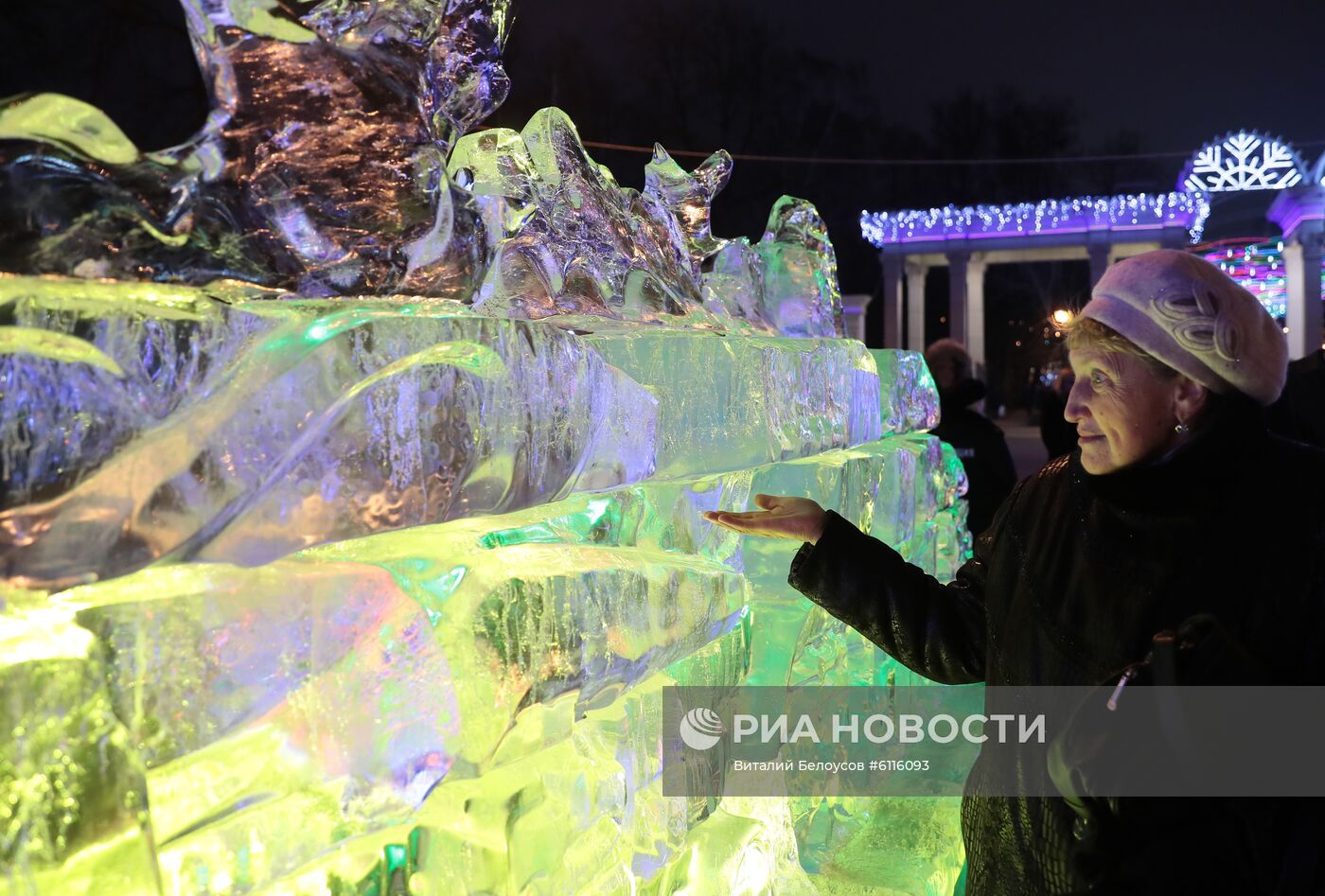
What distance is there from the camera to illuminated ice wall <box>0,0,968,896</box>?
0.61 m

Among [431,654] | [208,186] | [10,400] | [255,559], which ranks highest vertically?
[208,186]

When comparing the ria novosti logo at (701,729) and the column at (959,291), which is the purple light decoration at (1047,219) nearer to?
the column at (959,291)

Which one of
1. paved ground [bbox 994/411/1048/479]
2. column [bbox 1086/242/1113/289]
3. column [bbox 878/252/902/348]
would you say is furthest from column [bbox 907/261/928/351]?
column [bbox 1086/242/1113/289]

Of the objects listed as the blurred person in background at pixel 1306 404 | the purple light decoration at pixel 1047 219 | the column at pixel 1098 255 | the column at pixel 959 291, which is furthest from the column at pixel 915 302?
the blurred person in background at pixel 1306 404

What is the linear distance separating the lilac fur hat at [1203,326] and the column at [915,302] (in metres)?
16.8

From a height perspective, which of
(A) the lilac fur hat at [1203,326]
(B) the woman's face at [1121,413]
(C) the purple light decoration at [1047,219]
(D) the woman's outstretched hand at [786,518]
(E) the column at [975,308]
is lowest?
(E) the column at [975,308]

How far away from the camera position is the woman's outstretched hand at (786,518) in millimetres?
1507

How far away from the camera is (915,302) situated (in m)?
18.2

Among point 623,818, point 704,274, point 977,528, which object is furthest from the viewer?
point 977,528

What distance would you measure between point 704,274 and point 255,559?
5.60ft

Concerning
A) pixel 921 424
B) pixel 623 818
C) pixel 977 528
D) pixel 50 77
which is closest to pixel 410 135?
pixel 623 818

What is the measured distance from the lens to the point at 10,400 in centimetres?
56

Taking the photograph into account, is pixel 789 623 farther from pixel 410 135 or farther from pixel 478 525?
pixel 410 135

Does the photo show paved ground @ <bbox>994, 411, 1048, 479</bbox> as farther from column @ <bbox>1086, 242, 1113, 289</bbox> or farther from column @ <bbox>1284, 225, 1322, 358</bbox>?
column @ <bbox>1284, 225, 1322, 358</bbox>
